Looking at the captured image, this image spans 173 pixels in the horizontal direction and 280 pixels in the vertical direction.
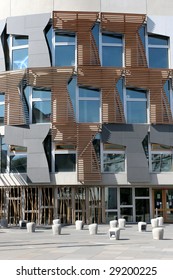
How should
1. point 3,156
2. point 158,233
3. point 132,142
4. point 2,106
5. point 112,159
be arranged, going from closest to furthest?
1. point 158,233
2. point 132,142
3. point 112,159
4. point 3,156
5. point 2,106

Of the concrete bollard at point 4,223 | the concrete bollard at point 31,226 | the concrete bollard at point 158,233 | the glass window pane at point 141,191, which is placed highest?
the concrete bollard at point 158,233

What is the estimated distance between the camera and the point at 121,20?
31.5 m

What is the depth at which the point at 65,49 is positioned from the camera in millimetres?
31750

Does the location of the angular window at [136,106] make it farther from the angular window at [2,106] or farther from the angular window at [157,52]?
the angular window at [2,106]

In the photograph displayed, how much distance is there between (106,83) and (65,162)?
20.7ft

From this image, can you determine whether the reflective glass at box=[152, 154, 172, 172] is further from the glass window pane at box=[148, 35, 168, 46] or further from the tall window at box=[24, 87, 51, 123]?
the glass window pane at box=[148, 35, 168, 46]

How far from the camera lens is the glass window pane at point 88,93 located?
3133 centimetres

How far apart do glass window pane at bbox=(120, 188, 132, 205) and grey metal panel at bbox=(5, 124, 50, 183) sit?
18.2 feet

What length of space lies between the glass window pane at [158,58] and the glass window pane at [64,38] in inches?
230

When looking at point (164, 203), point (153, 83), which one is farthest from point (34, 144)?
point (164, 203)

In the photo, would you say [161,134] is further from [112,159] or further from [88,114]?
[88,114]

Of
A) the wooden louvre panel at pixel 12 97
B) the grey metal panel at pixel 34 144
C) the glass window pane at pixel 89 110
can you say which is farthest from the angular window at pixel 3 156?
the glass window pane at pixel 89 110

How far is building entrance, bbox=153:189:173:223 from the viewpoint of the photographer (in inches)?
1250

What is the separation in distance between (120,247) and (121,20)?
19.1 meters
